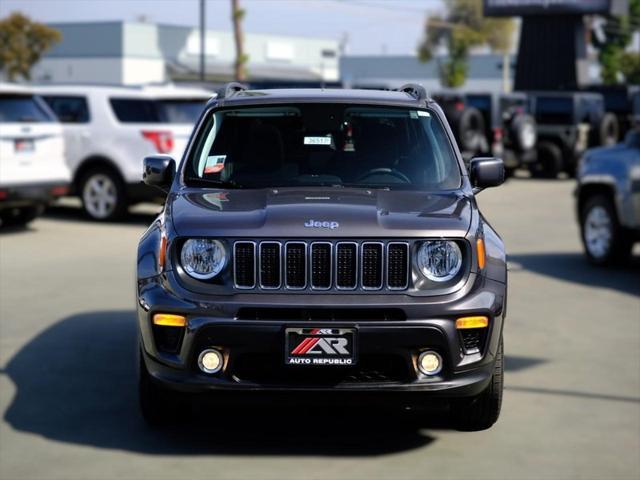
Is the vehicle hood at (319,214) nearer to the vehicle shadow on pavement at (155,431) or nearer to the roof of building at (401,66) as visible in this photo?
the vehicle shadow on pavement at (155,431)

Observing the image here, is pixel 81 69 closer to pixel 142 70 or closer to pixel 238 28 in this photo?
pixel 142 70

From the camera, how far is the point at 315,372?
5.73 metres

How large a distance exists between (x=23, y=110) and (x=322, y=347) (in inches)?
392

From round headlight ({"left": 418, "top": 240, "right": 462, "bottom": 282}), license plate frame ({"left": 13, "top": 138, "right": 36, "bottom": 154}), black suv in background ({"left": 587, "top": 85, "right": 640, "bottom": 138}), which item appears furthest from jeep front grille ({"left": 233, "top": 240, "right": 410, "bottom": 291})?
black suv in background ({"left": 587, "top": 85, "right": 640, "bottom": 138})

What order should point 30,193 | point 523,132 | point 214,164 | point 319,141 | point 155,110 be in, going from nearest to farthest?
point 214,164
point 319,141
point 30,193
point 155,110
point 523,132

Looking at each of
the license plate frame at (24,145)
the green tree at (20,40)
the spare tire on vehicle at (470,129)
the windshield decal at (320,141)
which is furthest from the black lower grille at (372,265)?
the green tree at (20,40)

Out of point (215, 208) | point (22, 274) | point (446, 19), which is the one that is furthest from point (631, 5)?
point (215, 208)

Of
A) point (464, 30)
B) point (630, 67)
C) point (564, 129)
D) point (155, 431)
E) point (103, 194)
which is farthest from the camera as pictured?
point (464, 30)

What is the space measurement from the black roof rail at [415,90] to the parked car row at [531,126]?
1763 cm

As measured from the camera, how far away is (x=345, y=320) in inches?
222

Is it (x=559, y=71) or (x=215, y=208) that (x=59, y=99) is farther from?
(x=559, y=71)

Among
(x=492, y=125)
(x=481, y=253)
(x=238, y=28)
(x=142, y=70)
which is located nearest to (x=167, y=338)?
(x=481, y=253)

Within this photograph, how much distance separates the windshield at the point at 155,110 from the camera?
635 inches

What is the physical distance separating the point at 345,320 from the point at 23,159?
31.9 ft
